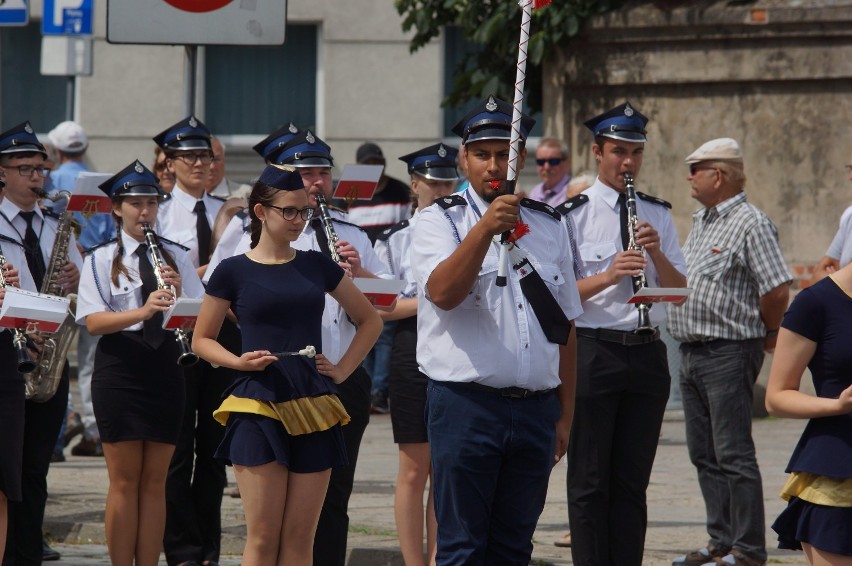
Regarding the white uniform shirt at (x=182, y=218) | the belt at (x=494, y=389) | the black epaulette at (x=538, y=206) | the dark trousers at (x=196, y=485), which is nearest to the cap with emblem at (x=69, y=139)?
the white uniform shirt at (x=182, y=218)

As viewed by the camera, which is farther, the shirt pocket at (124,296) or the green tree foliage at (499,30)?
the green tree foliage at (499,30)

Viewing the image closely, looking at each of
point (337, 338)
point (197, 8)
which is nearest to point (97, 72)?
point (197, 8)

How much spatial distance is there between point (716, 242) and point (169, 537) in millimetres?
3218

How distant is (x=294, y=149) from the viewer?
818 cm

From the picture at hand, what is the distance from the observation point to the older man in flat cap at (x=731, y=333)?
8.84 metres

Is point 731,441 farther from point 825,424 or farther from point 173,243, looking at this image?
point 825,424

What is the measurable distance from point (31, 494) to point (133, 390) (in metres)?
0.72

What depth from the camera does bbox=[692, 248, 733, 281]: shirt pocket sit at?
8.93 m

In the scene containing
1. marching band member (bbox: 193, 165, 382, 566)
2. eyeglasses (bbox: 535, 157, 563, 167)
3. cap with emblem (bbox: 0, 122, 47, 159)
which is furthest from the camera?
eyeglasses (bbox: 535, 157, 563, 167)

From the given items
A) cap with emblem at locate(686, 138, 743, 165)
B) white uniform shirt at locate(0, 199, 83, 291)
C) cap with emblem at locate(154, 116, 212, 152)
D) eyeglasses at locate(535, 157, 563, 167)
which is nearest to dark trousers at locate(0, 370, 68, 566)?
white uniform shirt at locate(0, 199, 83, 291)

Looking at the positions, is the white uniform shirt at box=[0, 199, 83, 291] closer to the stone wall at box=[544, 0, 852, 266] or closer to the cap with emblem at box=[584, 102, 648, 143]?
the cap with emblem at box=[584, 102, 648, 143]

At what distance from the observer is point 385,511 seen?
33.6ft

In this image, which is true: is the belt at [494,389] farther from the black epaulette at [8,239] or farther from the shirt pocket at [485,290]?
the black epaulette at [8,239]

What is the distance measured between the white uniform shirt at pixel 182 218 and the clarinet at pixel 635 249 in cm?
250
